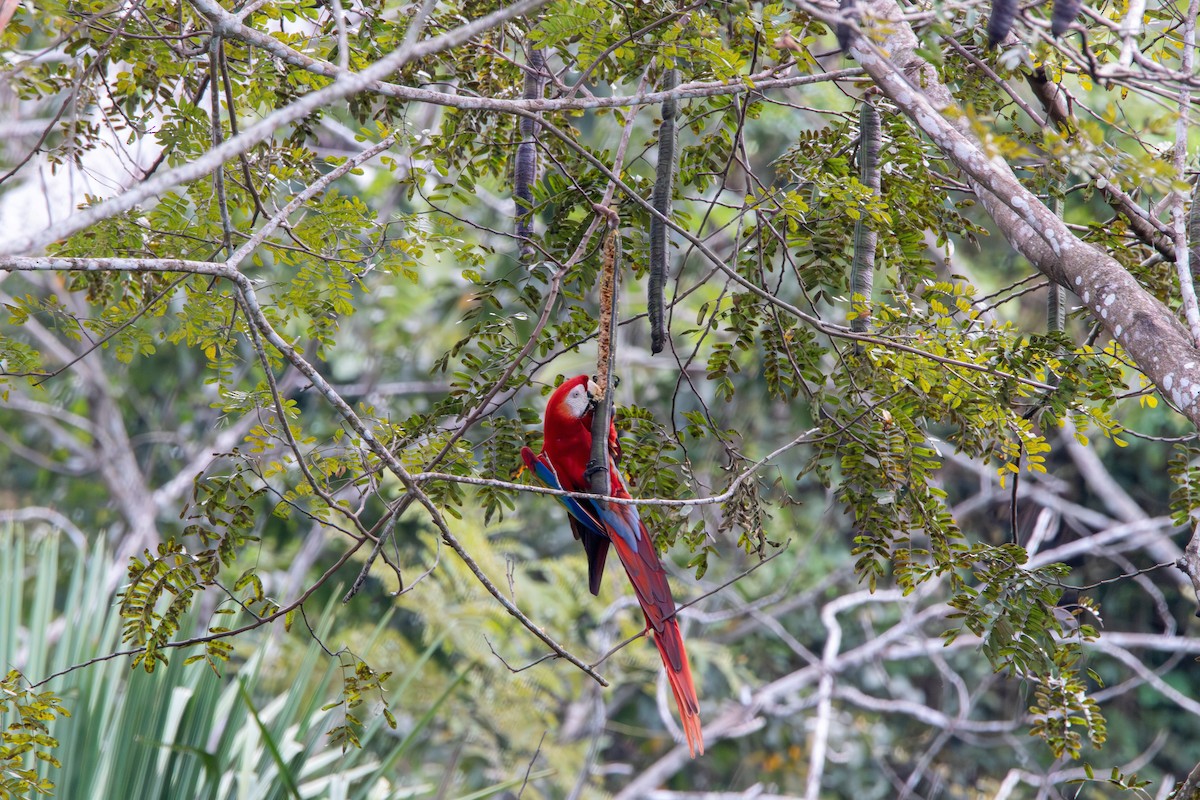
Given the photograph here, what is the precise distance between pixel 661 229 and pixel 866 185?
383 millimetres

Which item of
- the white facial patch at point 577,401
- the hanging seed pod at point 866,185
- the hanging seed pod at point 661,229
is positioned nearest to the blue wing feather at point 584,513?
the white facial patch at point 577,401

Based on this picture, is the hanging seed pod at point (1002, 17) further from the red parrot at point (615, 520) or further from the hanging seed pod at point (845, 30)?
the red parrot at point (615, 520)

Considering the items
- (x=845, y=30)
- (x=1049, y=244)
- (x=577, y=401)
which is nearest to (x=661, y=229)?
(x=577, y=401)

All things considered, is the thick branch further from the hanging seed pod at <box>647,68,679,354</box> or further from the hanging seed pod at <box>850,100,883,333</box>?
the hanging seed pod at <box>647,68,679,354</box>

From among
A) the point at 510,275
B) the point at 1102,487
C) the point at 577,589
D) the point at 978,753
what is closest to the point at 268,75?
the point at 510,275

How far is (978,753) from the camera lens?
583 centimetres

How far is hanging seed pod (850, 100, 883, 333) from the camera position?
5.79ft

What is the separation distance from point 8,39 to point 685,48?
146 centimetres

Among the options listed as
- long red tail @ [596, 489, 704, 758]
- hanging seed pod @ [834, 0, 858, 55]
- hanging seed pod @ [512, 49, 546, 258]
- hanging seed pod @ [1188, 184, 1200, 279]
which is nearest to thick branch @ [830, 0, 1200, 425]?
hanging seed pod @ [834, 0, 858, 55]

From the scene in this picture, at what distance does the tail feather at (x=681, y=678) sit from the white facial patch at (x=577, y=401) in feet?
1.37

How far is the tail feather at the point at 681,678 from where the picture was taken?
1764 mm

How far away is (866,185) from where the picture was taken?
176cm

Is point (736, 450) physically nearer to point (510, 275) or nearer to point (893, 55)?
point (510, 275)

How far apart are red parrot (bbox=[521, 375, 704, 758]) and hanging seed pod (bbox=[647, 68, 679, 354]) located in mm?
206
